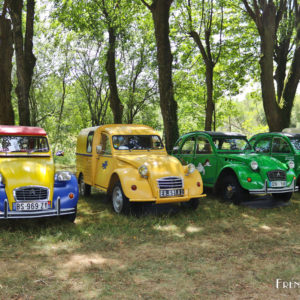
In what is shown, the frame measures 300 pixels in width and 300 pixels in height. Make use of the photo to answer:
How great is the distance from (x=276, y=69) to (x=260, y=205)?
36.9 feet

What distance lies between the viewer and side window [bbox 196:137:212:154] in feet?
31.1

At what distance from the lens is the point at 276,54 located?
17500mm

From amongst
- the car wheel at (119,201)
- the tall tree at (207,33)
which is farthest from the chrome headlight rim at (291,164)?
the tall tree at (207,33)

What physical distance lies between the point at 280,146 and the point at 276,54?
907 centimetres

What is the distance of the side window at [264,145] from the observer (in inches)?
422

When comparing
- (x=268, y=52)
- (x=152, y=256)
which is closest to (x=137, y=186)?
(x=152, y=256)

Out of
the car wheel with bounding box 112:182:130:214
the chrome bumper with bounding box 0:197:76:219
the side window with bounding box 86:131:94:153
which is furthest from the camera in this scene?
the side window with bounding box 86:131:94:153

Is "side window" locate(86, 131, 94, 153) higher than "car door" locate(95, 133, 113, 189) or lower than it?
higher

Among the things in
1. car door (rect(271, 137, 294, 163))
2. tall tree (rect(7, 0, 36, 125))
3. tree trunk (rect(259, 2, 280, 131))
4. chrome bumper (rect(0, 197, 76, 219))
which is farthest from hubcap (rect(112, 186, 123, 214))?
tree trunk (rect(259, 2, 280, 131))

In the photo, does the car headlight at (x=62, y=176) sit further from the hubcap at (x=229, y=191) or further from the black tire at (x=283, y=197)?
the black tire at (x=283, y=197)

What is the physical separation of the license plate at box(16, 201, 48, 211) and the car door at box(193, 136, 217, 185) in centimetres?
493

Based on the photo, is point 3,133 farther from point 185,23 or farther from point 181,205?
point 185,23

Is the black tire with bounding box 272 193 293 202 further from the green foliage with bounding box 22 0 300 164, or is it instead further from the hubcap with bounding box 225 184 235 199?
the green foliage with bounding box 22 0 300 164

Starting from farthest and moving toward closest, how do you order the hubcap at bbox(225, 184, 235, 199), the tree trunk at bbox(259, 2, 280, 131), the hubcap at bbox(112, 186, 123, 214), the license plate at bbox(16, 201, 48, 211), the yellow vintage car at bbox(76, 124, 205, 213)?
the tree trunk at bbox(259, 2, 280, 131), the hubcap at bbox(225, 184, 235, 199), the hubcap at bbox(112, 186, 123, 214), the yellow vintage car at bbox(76, 124, 205, 213), the license plate at bbox(16, 201, 48, 211)
